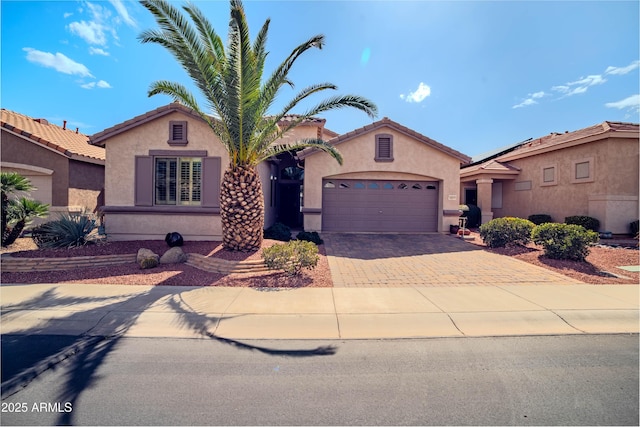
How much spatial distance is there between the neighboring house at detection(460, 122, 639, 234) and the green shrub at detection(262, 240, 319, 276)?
14.9m

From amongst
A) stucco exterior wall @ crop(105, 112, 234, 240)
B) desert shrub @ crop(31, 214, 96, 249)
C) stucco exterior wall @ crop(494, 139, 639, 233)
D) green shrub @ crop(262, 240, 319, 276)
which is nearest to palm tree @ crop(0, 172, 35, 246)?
desert shrub @ crop(31, 214, 96, 249)

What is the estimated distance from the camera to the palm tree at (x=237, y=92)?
6949 mm

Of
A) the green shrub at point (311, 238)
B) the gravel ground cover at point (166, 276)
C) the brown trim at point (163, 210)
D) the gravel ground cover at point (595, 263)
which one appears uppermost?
the brown trim at point (163, 210)

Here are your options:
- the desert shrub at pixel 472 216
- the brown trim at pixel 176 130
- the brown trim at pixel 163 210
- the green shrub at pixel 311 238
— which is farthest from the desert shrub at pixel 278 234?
the desert shrub at pixel 472 216

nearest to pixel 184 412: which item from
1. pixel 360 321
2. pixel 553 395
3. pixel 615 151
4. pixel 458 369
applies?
pixel 360 321

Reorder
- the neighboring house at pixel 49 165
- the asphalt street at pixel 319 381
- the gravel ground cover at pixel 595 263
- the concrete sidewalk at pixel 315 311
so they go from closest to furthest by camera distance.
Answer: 1. the asphalt street at pixel 319 381
2. the concrete sidewalk at pixel 315 311
3. the gravel ground cover at pixel 595 263
4. the neighboring house at pixel 49 165

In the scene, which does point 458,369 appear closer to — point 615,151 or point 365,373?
point 365,373

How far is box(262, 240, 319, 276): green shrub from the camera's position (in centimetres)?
706

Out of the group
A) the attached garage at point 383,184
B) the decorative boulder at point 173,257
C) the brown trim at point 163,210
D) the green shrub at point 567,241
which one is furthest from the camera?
the attached garage at point 383,184

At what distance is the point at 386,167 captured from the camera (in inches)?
543

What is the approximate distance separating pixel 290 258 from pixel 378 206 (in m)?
7.95

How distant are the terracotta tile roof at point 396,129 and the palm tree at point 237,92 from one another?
15.0 feet

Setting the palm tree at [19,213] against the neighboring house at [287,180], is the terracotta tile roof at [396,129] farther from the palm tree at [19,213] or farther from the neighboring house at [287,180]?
the palm tree at [19,213]

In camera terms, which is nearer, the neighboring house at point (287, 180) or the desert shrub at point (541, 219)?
the neighboring house at point (287, 180)
